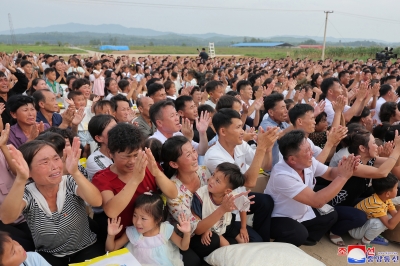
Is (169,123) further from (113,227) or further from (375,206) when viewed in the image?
(375,206)

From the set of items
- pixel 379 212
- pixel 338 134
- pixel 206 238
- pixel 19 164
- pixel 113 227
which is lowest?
pixel 379 212

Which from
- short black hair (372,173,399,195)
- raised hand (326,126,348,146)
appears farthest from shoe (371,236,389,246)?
raised hand (326,126,348,146)

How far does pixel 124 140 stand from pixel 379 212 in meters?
2.55

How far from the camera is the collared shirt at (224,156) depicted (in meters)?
2.92

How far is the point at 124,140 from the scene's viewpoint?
85.5 inches

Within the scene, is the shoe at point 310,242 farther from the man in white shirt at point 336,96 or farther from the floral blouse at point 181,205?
the man in white shirt at point 336,96

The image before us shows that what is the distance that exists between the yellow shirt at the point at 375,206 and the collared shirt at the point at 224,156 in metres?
1.23

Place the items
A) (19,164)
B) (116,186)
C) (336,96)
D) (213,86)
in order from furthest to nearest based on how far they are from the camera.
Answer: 1. (213,86)
2. (336,96)
3. (116,186)
4. (19,164)

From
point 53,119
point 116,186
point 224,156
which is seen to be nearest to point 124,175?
point 116,186

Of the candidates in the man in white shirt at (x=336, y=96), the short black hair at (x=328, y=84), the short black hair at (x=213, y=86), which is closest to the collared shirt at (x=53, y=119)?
the short black hair at (x=213, y=86)

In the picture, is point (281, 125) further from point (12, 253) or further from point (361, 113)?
point (12, 253)

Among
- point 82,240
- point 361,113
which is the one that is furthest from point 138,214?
point 361,113

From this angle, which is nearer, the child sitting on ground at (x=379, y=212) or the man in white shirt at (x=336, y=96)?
the child sitting on ground at (x=379, y=212)

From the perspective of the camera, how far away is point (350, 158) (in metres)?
2.50
